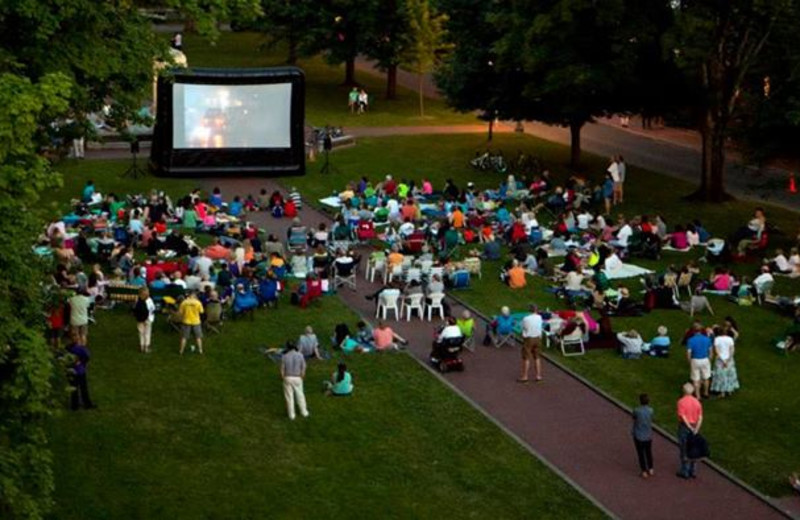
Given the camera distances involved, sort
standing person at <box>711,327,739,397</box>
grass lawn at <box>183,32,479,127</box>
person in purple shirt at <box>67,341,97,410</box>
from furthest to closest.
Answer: grass lawn at <box>183,32,479,127</box> < standing person at <box>711,327,739,397</box> < person in purple shirt at <box>67,341,97,410</box>

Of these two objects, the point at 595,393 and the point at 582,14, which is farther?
the point at 582,14

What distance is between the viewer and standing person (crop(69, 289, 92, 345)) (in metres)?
27.3

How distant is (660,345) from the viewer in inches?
1128

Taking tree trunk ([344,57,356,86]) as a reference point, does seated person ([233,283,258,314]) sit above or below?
above

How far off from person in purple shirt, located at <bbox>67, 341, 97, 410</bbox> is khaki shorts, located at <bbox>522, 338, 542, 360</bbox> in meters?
8.09

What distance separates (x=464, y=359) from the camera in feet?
94.0

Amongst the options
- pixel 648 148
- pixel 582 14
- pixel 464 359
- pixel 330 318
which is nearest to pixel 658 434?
pixel 464 359

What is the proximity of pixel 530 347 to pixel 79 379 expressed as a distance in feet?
27.6

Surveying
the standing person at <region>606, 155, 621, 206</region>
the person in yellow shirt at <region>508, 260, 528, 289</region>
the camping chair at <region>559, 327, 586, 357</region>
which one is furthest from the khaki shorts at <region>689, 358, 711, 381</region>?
the standing person at <region>606, 155, 621, 206</region>

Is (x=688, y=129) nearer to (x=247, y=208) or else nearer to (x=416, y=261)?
(x=247, y=208)

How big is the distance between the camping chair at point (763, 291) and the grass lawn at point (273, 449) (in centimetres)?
939

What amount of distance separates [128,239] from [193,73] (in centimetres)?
1209

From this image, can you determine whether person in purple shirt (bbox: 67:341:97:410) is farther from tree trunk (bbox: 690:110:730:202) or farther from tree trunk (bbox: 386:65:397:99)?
tree trunk (bbox: 386:65:397:99)

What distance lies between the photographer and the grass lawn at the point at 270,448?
21188 millimetres
